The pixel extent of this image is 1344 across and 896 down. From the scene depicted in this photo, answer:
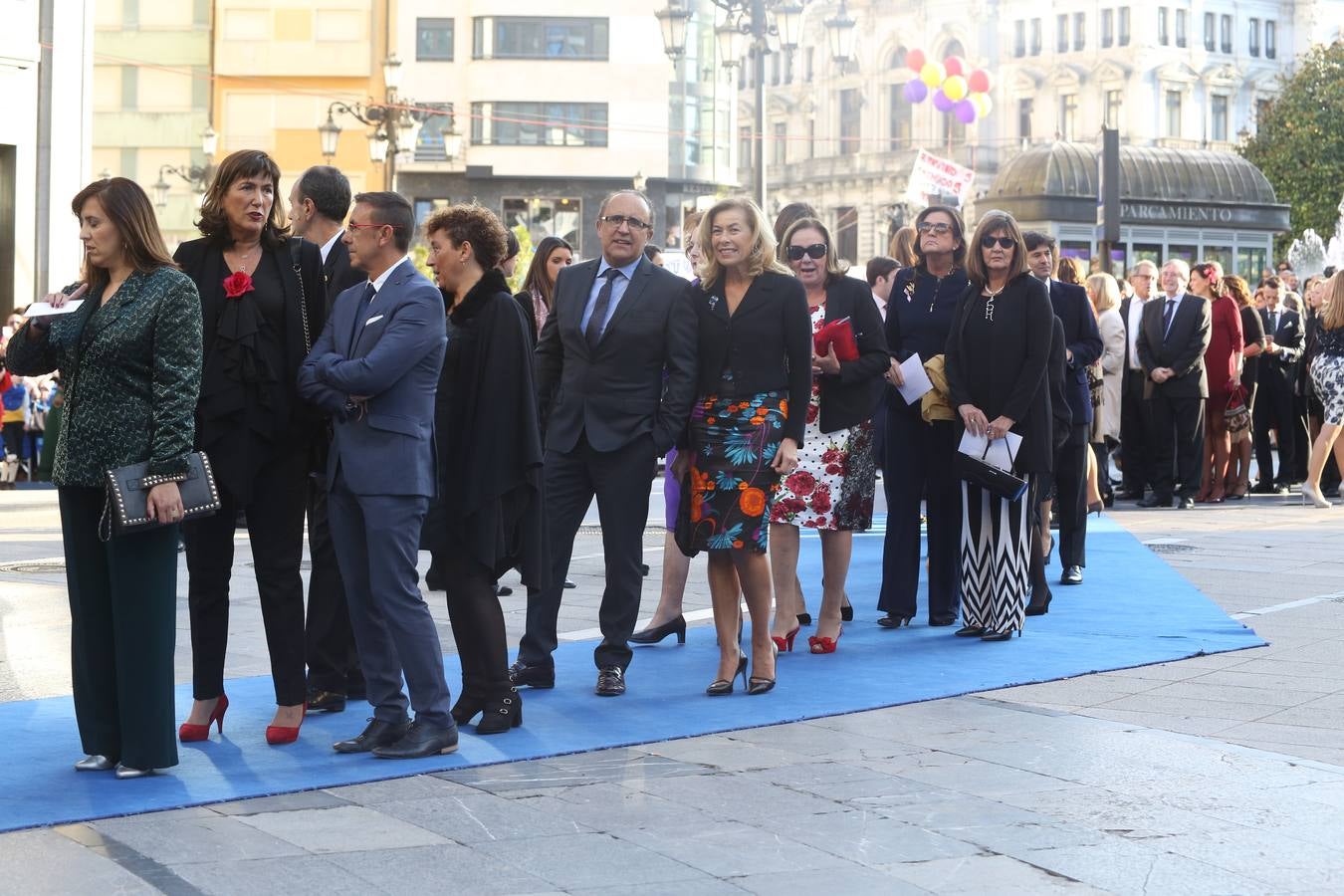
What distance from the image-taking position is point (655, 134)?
62.0 meters

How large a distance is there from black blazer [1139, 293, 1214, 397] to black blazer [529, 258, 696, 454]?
9862mm

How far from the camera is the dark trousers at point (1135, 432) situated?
17.5 meters

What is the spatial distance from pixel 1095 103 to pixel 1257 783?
293 ft

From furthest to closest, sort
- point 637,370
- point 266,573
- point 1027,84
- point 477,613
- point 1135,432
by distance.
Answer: point 1027,84, point 1135,432, point 637,370, point 477,613, point 266,573

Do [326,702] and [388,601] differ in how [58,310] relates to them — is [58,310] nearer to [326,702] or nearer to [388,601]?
[388,601]

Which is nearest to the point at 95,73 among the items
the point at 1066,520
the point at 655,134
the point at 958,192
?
the point at 655,134

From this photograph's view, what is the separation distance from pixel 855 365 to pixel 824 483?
23.2 inches

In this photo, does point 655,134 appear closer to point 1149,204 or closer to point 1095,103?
point 1149,204

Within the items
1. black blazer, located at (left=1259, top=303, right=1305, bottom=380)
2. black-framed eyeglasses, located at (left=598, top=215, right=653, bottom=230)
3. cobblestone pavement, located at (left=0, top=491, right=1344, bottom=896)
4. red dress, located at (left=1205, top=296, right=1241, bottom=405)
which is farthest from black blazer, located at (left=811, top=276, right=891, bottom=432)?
black blazer, located at (left=1259, top=303, right=1305, bottom=380)

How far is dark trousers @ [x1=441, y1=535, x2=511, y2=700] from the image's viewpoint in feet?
23.2

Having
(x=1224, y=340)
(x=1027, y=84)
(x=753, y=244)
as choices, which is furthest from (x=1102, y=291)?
(x=1027, y=84)

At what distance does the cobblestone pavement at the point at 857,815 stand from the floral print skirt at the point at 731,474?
2.72 ft

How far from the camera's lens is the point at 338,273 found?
745 cm

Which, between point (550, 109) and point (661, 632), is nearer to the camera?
point (661, 632)
